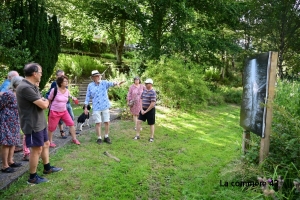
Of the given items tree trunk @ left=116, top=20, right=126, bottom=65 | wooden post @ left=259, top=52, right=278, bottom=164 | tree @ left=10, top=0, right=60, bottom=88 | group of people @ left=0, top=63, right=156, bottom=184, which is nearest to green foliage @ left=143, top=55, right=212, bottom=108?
tree @ left=10, top=0, right=60, bottom=88

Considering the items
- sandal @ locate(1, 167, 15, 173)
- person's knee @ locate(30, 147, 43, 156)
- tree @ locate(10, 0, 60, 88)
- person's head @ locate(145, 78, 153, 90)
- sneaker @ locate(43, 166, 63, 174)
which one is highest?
tree @ locate(10, 0, 60, 88)

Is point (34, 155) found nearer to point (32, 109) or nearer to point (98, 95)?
point (32, 109)

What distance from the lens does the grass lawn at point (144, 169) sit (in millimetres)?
3577

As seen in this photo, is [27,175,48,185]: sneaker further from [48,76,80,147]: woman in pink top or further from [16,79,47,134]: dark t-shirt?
[48,76,80,147]: woman in pink top

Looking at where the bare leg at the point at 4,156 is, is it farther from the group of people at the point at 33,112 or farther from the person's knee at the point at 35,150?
the person's knee at the point at 35,150

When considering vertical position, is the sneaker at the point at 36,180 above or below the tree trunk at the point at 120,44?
below

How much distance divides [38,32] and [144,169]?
7957 mm

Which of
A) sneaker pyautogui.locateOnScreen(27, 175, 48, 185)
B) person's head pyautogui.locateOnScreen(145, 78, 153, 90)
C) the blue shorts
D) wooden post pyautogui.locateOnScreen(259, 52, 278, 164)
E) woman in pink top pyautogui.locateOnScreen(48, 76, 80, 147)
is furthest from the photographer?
person's head pyautogui.locateOnScreen(145, 78, 153, 90)

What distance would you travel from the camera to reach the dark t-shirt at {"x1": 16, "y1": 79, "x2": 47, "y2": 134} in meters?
3.35

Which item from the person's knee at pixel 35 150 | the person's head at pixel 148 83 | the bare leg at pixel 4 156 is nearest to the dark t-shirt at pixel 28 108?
the person's knee at pixel 35 150

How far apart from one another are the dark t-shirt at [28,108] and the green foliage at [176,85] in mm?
7546

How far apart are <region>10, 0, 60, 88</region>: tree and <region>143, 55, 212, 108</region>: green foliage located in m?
4.39

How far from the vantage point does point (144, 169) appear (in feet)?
14.9

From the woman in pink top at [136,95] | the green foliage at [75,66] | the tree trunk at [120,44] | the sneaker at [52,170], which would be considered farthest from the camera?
the tree trunk at [120,44]
